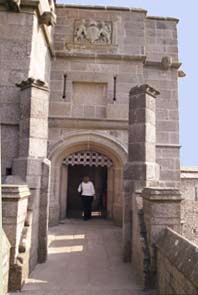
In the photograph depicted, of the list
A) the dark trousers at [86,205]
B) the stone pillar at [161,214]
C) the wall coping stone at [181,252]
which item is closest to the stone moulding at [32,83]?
the stone pillar at [161,214]

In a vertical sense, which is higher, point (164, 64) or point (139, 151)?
point (164, 64)

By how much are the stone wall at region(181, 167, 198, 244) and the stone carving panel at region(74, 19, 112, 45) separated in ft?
14.2

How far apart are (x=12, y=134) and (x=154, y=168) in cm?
Answer: 267

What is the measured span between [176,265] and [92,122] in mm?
5048

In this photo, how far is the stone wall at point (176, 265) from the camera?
7.77 feet

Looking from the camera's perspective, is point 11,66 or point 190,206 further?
point 190,206

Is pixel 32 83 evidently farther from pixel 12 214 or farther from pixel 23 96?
pixel 12 214

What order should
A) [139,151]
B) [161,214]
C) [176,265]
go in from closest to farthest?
[176,265], [161,214], [139,151]

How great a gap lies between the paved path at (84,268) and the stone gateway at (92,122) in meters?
0.21

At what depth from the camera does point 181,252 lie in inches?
109

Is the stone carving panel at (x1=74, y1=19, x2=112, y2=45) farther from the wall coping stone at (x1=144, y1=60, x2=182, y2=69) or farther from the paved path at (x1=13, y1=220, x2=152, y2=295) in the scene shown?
the paved path at (x1=13, y1=220, x2=152, y2=295)

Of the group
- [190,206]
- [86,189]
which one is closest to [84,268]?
[86,189]

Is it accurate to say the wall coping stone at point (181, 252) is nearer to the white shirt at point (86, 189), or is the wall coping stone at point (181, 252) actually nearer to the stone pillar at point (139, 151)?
the stone pillar at point (139, 151)

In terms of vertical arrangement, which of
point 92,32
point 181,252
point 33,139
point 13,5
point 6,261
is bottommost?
point 6,261
